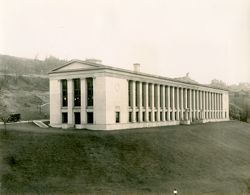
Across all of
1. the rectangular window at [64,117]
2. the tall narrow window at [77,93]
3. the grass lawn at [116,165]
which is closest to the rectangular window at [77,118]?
the tall narrow window at [77,93]

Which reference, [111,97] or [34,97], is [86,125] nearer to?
[111,97]

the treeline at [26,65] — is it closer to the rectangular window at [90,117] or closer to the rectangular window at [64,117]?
the rectangular window at [64,117]

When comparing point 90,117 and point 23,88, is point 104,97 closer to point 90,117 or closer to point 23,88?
point 90,117

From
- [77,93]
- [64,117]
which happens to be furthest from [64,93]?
[64,117]

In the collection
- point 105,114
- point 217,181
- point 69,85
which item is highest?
Result: point 69,85

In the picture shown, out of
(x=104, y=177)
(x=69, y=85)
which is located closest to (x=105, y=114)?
(x=69, y=85)
